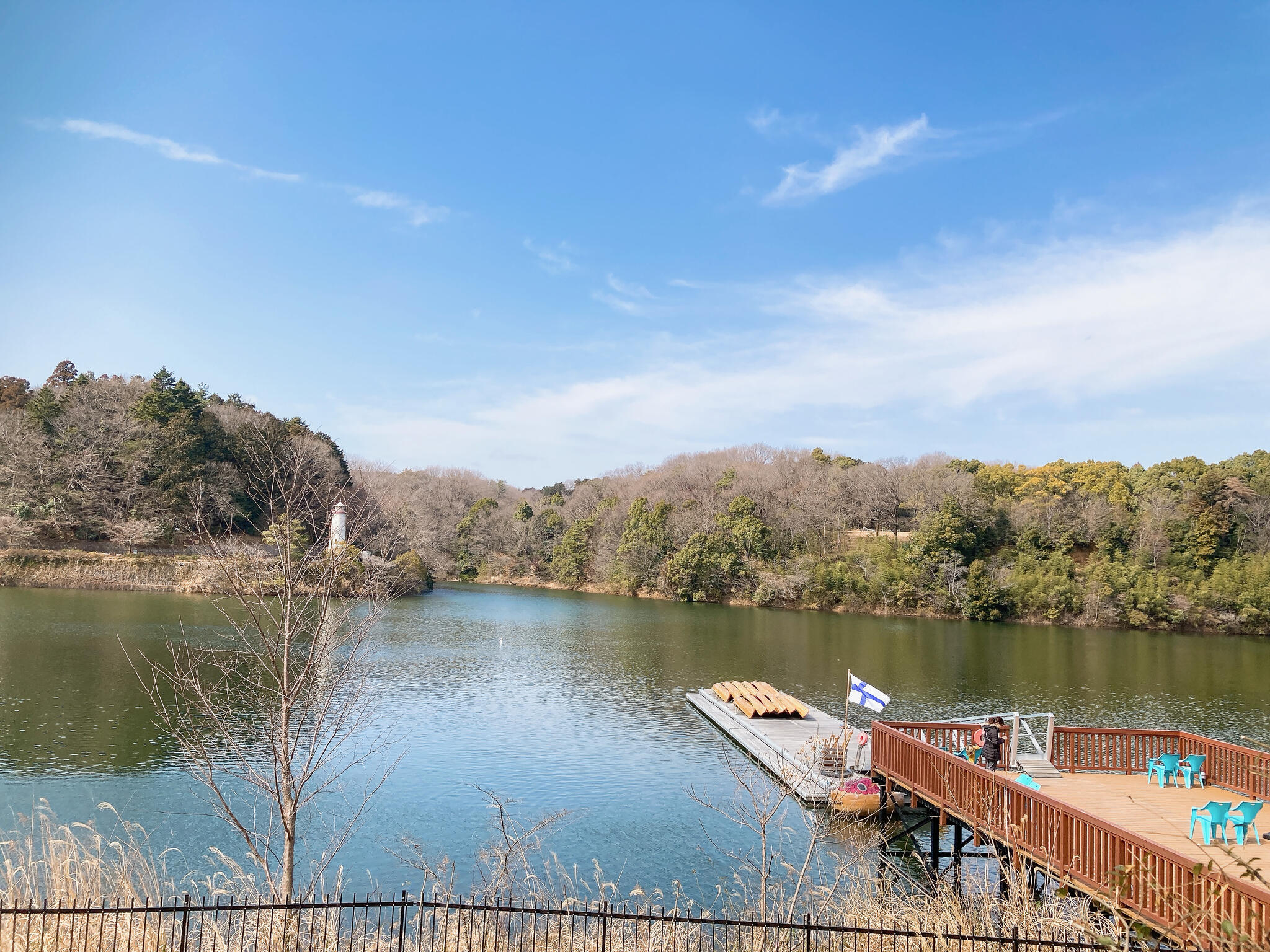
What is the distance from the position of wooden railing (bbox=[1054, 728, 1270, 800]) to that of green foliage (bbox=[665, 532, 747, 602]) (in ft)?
144

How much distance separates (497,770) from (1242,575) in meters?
51.5

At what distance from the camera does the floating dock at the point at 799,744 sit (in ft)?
47.1

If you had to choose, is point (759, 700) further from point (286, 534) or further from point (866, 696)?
point (286, 534)

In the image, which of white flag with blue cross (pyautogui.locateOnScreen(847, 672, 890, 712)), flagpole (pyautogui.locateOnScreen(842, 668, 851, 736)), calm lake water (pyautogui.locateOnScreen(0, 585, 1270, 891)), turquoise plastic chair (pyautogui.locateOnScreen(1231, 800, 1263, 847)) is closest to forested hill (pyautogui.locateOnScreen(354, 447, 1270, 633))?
calm lake water (pyautogui.locateOnScreen(0, 585, 1270, 891))

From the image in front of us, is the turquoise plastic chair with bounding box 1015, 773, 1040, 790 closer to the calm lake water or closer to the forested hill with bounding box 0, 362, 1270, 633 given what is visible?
the calm lake water

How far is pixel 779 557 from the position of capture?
5941 cm

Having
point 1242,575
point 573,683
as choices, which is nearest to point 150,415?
point 573,683

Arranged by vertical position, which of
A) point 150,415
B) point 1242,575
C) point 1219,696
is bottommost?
point 1219,696

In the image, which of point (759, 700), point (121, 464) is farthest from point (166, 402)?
point (759, 700)

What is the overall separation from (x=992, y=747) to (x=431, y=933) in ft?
27.3

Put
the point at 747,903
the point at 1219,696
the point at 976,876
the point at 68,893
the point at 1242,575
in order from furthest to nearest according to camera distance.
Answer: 1. the point at 1242,575
2. the point at 1219,696
3. the point at 976,876
4. the point at 747,903
5. the point at 68,893

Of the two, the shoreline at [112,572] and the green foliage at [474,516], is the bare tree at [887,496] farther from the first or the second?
the green foliage at [474,516]

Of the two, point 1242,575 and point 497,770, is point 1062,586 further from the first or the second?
point 497,770

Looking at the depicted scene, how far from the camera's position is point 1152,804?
11.0m
